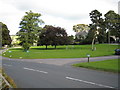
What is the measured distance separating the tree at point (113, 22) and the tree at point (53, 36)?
1755 centimetres

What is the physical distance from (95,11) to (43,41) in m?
21.1

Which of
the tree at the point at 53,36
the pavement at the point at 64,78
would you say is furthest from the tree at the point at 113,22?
the pavement at the point at 64,78

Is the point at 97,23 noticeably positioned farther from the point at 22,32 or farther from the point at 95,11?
the point at 22,32

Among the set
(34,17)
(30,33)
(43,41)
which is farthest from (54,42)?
(34,17)

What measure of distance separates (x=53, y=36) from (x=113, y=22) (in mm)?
22973

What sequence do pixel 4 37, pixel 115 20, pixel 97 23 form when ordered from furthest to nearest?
pixel 4 37 → pixel 115 20 → pixel 97 23

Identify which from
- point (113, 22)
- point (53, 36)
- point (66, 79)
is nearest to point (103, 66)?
point (66, 79)

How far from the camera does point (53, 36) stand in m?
52.8

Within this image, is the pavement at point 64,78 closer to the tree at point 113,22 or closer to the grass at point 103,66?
the grass at point 103,66

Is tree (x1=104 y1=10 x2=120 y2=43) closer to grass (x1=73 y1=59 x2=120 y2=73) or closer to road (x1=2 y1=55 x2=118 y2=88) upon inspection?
grass (x1=73 y1=59 x2=120 y2=73)

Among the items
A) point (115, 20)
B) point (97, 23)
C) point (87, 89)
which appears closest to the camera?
point (87, 89)

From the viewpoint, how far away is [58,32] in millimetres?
55219

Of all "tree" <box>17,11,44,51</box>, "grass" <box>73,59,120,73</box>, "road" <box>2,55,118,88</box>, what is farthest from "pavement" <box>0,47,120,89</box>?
"tree" <box>17,11,44,51</box>

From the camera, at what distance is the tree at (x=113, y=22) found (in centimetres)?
5494
